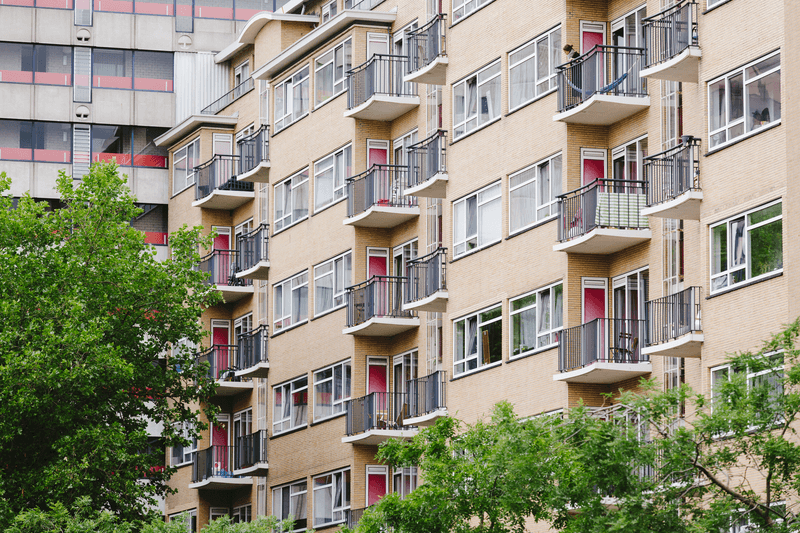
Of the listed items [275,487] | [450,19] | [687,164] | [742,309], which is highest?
[450,19]

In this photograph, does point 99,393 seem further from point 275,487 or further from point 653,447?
point 653,447

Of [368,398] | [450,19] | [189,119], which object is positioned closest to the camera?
[450,19]

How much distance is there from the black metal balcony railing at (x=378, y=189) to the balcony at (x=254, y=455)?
422 inches

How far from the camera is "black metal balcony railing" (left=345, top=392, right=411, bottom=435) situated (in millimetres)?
50156

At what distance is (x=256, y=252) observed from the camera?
196ft

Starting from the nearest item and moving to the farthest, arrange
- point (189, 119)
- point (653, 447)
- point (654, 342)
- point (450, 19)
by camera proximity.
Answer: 1. point (653, 447)
2. point (654, 342)
3. point (450, 19)
4. point (189, 119)

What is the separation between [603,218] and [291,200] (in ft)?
66.1

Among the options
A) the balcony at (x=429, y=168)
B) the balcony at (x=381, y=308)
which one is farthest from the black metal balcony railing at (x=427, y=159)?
the balcony at (x=381, y=308)

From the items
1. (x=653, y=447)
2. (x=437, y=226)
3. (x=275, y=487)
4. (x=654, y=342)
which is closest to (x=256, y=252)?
(x=275, y=487)

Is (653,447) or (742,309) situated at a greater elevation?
(742,309)

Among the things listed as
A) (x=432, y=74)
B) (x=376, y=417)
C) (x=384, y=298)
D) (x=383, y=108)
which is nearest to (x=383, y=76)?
(x=383, y=108)

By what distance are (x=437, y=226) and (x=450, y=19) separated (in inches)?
235

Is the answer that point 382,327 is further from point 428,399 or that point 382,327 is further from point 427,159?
point 427,159

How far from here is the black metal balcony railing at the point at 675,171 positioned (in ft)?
120
